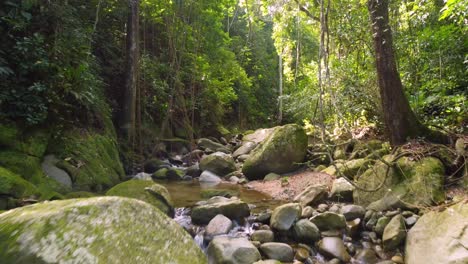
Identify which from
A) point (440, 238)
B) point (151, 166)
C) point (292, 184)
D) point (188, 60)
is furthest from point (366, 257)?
point (188, 60)

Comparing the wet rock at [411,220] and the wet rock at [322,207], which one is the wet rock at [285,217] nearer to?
the wet rock at [322,207]

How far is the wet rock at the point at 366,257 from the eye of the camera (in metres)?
4.14

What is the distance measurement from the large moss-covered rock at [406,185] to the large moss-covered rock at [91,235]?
3464 mm

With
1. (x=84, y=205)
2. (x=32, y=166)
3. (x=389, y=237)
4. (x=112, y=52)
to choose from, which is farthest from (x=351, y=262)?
(x=112, y=52)

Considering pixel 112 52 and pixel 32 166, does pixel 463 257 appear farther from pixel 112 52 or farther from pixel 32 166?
pixel 112 52

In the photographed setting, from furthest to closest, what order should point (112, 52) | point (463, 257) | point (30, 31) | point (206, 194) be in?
point (112, 52) < point (206, 194) < point (30, 31) < point (463, 257)

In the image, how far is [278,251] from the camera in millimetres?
4180

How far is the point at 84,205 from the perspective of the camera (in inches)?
93.5

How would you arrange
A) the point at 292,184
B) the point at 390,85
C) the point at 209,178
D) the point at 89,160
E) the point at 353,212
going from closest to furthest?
the point at 353,212
the point at 390,85
the point at 89,160
the point at 292,184
the point at 209,178

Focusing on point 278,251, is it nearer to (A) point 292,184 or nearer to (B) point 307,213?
(B) point 307,213

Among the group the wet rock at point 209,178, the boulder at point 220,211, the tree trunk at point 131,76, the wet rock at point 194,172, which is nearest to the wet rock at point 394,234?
the boulder at point 220,211

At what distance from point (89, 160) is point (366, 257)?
5.16m

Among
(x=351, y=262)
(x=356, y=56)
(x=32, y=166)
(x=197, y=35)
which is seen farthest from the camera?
(x=197, y=35)

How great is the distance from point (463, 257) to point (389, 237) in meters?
1.03
